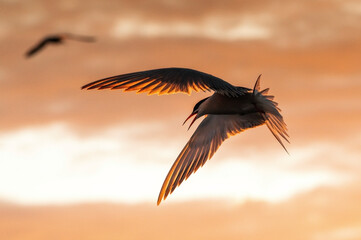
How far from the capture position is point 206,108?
7859 mm

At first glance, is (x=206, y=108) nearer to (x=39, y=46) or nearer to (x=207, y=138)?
(x=207, y=138)

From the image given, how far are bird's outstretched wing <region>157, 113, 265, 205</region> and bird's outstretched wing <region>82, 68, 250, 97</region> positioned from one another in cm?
197

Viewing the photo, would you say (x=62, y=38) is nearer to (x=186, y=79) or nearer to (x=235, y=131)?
(x=186, y=79)

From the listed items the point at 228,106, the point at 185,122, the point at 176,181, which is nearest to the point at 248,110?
the point at 228,106

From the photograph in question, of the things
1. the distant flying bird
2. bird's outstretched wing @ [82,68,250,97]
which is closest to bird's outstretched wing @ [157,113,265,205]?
the distant flying bird

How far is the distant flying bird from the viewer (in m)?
6.43

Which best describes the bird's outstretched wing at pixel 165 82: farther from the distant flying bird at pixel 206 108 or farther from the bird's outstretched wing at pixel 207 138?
the bird's outstretched wing at pixel 207 138

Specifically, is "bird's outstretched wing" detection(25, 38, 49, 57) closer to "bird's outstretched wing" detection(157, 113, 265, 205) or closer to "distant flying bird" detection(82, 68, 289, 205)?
"distant flying bird" detection(82, 68, 289, 205)

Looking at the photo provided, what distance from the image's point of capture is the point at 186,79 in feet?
21.7

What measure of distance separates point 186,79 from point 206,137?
8.19ft

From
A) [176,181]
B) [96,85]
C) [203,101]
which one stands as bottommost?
[176,181]

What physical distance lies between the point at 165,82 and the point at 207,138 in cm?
258

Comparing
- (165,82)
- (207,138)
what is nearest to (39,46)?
(165,82)

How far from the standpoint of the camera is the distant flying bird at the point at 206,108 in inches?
253
